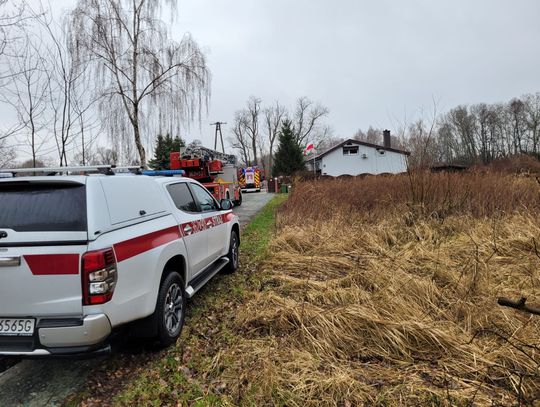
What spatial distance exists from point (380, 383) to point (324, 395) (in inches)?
17.8

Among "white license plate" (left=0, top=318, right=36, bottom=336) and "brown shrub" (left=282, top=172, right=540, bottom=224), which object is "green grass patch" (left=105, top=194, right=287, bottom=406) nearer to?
"white license plate" (left=0, top=318, right=36, bottom=336)

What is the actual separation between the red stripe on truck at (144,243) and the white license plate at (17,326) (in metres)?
0.77

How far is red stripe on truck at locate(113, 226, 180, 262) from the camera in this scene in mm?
2887

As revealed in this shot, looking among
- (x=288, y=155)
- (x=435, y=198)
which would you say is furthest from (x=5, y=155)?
(x=288, y=155)

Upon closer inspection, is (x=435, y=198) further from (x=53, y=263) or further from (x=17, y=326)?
(x=17, y=326)

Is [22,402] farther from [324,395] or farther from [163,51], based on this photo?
[163,51]

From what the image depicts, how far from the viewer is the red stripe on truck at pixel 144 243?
2887mm

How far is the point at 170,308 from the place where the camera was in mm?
3689

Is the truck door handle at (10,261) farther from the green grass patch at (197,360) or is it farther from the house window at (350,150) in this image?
the house window at (350,150)

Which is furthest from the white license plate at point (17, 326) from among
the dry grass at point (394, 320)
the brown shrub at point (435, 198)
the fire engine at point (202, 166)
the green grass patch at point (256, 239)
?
the fire engine at point (202, 166)

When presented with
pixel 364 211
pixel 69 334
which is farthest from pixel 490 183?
pixel 69 334

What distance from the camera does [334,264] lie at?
5945 millimetres

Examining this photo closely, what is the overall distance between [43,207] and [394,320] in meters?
3.28

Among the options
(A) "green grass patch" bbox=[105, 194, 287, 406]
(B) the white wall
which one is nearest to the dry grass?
(A) "green grass patch" bbox=[105, 194, 287, 406]
